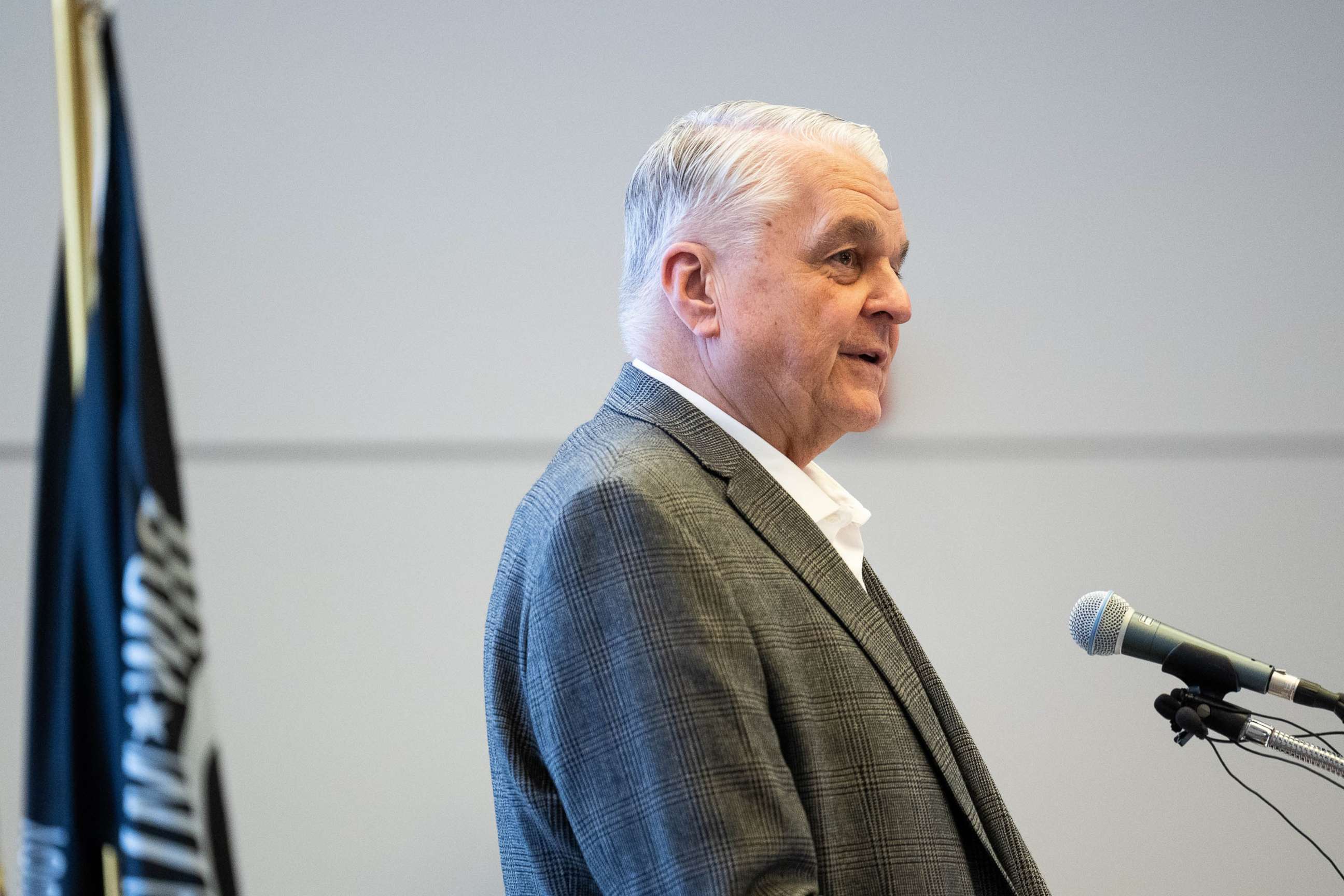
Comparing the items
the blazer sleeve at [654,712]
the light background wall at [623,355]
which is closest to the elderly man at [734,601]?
the blazer sleeve at [654,712]

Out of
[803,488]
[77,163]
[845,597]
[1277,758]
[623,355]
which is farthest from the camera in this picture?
[623,355]

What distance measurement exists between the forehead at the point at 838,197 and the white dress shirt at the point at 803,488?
0.72ft

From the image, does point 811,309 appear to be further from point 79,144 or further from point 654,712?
point 79,144

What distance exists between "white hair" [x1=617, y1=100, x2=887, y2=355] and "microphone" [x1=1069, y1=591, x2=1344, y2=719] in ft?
1.86

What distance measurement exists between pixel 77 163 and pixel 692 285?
0.77 metres

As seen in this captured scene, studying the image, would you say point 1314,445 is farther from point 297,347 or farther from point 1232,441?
point 297,347

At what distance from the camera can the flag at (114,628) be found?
24.4 inches

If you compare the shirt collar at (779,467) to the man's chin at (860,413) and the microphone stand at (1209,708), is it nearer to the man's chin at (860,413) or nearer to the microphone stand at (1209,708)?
the man's chin at (860,413)

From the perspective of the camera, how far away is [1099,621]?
131 centimetres

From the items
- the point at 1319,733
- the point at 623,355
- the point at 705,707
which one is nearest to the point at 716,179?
the point at 705,707

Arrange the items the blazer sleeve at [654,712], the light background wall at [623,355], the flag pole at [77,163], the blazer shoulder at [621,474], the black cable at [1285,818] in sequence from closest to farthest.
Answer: the flag pole at [77,163] < the blazer sleeve at [654,712] < the blazer shoulder at [621,474] < the black cable at [1285,818] < the light background wall at [623,355]

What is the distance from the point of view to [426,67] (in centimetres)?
235

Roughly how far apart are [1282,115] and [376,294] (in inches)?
77.6

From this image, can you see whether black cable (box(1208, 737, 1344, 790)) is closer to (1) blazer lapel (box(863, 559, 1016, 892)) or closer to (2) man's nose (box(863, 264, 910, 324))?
(1) blazer lapel (box(863, 559, 1016, 892))
